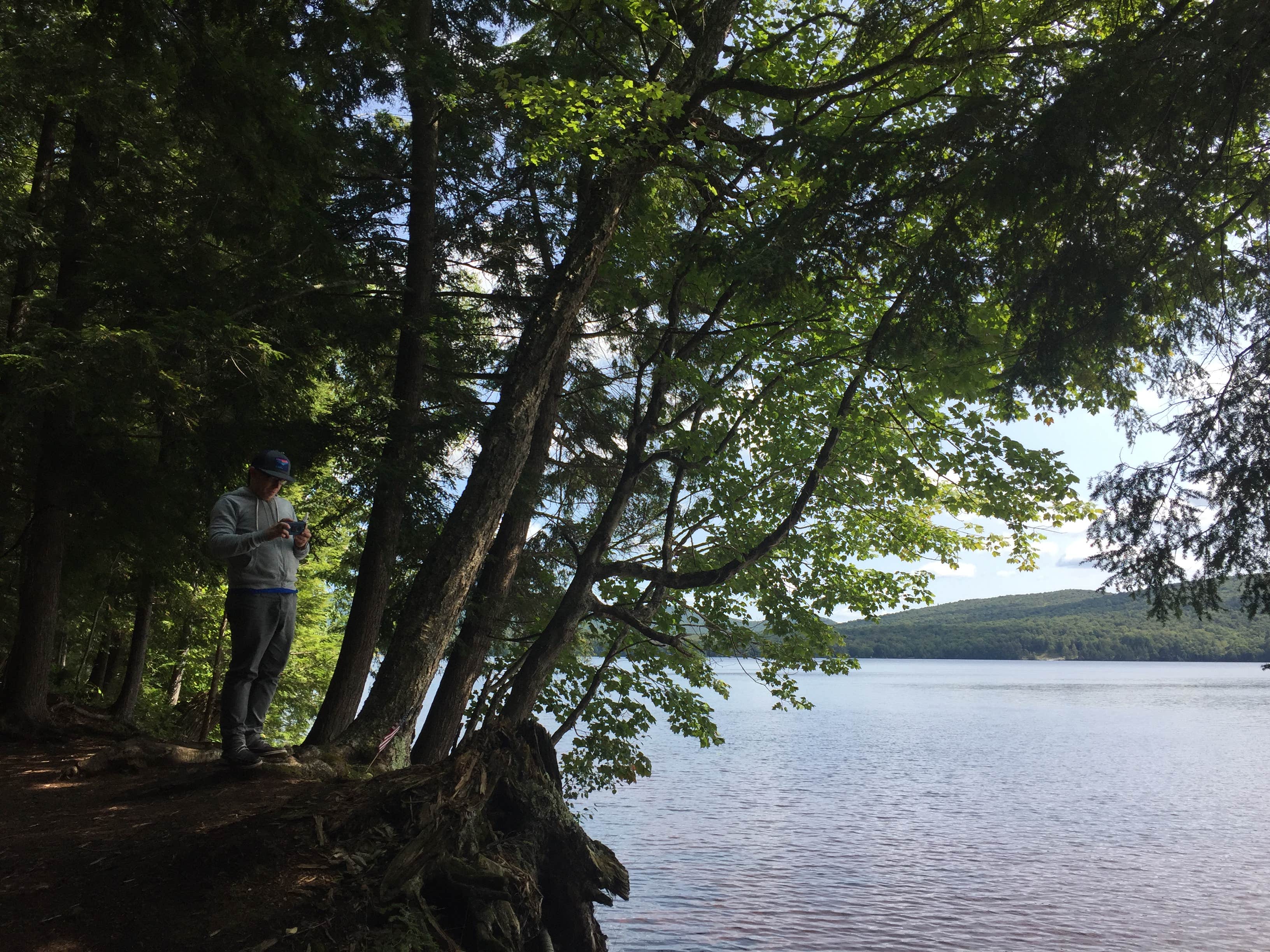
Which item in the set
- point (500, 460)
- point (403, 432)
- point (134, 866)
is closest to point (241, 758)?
point (134, 866)

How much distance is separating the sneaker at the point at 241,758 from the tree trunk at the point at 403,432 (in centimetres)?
247

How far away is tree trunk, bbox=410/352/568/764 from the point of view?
31.2 feet

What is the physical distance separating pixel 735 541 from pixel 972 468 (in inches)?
127

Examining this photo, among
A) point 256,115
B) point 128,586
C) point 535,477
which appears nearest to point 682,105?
point 256,115

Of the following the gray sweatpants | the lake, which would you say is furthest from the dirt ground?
the lake

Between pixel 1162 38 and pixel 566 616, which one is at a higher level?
pixel 1162 38

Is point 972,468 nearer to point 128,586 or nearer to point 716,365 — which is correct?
point 716,365

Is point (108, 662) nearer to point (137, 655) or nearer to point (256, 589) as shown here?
point (137, 655)

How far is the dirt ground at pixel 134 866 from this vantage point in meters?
3.29

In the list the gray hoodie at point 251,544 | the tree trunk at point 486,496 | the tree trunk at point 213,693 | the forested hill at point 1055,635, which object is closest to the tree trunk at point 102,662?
the tree trunk at point 213,693

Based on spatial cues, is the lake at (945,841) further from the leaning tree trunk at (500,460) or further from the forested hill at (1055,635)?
the forested hill at (1055,635)

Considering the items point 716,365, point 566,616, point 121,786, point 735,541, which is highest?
point 716,365

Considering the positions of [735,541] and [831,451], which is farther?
[735,541]

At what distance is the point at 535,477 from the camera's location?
9.78 metres
